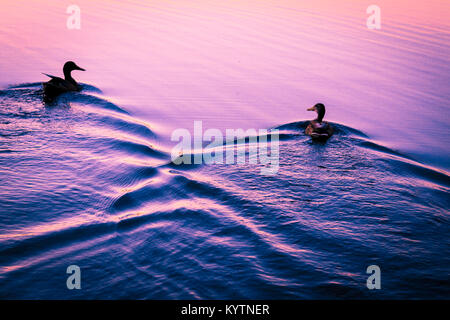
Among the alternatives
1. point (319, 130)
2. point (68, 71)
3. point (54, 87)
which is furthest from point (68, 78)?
point (319, 130)

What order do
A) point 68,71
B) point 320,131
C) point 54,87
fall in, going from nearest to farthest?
point 320,131, point 54,87, point 68,71

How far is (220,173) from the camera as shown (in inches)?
268

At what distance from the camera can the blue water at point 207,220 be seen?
4.40m

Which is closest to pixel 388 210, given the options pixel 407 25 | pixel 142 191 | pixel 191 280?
pixel 191 280

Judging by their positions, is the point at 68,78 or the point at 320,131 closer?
the point at 320,131

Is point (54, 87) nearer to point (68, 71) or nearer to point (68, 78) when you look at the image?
point (68, 78)

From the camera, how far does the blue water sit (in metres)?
4.40

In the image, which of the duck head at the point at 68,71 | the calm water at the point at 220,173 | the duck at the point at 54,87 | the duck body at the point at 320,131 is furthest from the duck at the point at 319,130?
the duck head at the point at 68,71

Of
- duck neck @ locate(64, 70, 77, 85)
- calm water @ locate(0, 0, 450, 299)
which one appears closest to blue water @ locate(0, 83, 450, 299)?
calm water @ locate(0, 0, 450, 299)

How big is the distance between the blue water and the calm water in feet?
0.09

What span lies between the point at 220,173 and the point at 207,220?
143cm

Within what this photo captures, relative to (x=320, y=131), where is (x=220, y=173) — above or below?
below

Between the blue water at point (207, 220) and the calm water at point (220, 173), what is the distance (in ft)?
0.09

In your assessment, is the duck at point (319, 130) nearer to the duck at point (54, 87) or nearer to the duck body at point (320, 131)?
the duck body at point (320, 131)
